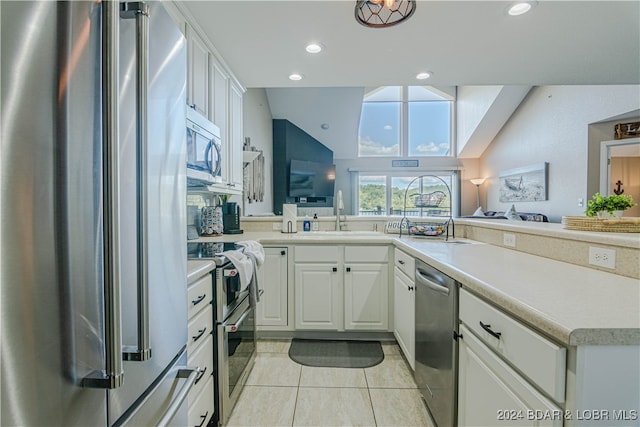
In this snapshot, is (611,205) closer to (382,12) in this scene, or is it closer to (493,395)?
(493,395)

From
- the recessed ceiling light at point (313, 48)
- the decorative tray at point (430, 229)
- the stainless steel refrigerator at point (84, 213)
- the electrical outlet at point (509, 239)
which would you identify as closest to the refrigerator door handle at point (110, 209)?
the stainless steel refrigerator at point (84, 213)

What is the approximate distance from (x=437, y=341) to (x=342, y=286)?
1175 millimetres

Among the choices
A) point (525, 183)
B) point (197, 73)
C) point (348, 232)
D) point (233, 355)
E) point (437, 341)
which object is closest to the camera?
point (437, 341)

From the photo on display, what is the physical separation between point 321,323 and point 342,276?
45 centimetres

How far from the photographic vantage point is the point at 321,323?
8.60ft

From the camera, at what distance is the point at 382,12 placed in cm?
187

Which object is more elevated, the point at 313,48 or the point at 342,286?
the point at 313,48

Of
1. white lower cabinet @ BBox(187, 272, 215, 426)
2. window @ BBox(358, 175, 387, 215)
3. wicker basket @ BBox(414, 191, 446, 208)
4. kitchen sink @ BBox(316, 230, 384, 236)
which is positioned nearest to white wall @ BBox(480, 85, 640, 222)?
window @ BBox(358, 175, 387, 215)

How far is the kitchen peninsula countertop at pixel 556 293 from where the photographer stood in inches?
26.9

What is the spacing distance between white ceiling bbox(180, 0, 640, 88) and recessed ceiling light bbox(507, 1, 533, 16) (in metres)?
0.04

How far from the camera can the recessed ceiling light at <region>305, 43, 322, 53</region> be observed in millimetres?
2200

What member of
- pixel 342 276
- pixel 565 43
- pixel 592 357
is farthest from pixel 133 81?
pixel 565 43

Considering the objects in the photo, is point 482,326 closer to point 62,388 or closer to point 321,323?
point 62,388

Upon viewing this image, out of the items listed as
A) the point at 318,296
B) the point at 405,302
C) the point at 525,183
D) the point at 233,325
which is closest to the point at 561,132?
the point at 525,183
